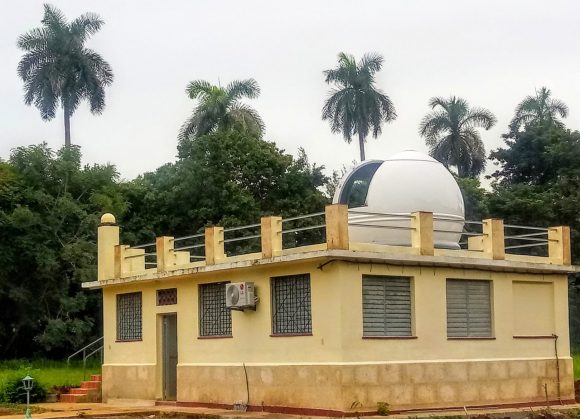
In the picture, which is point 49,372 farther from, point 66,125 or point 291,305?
point 66,125

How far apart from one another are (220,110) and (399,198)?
Result: 3090cm

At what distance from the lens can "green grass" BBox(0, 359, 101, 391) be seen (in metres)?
26.6

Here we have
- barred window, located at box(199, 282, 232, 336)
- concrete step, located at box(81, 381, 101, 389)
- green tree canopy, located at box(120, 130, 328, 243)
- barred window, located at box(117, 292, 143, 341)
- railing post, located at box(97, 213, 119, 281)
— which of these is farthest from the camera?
green tree canopy, located at box(120, 130, 328, 243)

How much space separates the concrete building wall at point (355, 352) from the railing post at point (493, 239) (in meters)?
0.48

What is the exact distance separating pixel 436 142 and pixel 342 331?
42523 millimetres

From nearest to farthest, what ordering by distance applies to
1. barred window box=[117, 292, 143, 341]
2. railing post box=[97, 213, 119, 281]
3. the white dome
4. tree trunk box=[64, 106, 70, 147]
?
the white dome < barred window box=[117, 292, 143, 341] < railing post box=[97, 213, 119, 281] < tree trunk box=[64, 106, 70, 147]

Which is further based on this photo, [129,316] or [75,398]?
[75,398]

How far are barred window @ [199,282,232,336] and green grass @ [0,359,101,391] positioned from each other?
5976mm

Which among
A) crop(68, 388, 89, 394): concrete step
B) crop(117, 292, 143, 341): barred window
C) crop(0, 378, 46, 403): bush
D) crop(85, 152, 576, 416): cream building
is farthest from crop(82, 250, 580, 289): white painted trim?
crop(0, 378, 46, 403): bush

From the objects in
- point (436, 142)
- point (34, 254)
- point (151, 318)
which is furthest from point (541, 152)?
point (151, 318)

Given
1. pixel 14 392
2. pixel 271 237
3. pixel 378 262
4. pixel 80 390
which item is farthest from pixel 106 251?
pixel 378 262

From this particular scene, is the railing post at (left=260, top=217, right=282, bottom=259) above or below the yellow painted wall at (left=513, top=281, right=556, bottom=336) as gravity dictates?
above

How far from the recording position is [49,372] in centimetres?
3203

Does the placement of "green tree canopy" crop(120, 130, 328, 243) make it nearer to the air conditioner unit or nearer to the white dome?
the white dome
